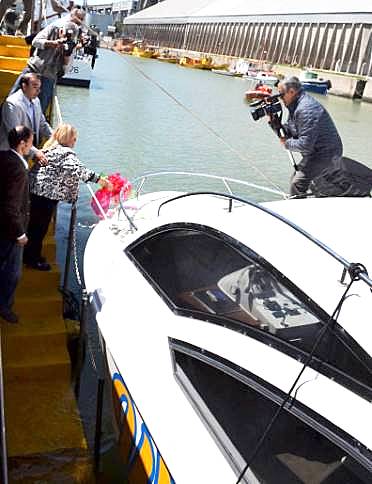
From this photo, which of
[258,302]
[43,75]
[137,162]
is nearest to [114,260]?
[258,302]

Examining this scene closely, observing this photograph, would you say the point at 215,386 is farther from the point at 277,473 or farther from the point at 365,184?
the point at 365,184

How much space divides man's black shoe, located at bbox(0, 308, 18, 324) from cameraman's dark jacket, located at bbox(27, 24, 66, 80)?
3323 millimetres

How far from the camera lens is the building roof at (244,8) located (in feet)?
195

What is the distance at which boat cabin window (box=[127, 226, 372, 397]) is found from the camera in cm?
222

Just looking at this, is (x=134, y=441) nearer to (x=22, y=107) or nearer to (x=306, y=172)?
(x=22, y=107)

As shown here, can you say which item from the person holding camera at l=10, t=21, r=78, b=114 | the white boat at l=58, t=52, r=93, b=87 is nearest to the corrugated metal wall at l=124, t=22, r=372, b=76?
the white boat at l=58, t=52, r=93, b=87

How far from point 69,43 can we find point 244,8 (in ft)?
263

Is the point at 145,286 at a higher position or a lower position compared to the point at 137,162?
higher

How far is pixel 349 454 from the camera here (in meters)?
1.96

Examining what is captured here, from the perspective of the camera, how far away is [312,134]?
546cm

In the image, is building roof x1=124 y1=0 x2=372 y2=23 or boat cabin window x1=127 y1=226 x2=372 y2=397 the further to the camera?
building roof x1=124 y1=0 x2=372 y2=23

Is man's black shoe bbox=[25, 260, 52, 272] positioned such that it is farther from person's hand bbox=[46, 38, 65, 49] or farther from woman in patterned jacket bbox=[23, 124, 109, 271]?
person's hand bbox=[46, 38, 65, 49]

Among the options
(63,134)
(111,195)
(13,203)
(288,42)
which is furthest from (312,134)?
(288,42)

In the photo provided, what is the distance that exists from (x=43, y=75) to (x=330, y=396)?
5501 millimetres
